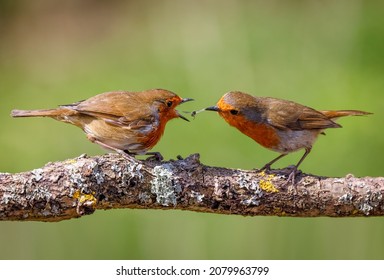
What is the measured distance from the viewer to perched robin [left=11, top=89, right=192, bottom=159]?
7.43 meters

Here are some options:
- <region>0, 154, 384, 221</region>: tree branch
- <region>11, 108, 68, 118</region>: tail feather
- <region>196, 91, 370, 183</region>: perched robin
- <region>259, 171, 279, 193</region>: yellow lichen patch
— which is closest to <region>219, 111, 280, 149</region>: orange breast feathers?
<region>196, 91, 370, 183</region>: perched robin

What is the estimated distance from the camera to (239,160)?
445 inches

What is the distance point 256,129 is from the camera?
→ 25.8ft

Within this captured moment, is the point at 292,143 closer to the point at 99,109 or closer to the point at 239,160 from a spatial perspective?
the point at 99,109

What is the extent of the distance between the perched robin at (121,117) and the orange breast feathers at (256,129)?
0.57 m

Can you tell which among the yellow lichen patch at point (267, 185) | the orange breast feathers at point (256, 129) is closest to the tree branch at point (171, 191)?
the yellow lichen patch at point (267, 185)

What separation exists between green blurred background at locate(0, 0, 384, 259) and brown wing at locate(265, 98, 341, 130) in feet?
6.90

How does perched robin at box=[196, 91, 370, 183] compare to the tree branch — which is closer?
the tree branch

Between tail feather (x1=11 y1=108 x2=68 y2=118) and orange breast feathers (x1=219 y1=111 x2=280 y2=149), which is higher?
tail feather (x1=11 y1=108 x2=68 y2=118)

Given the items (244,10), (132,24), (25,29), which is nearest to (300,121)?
(244,10)

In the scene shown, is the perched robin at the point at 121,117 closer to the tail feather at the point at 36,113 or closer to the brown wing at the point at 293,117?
the tail feather at the point at 36,113

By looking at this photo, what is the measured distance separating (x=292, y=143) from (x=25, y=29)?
1046 cm

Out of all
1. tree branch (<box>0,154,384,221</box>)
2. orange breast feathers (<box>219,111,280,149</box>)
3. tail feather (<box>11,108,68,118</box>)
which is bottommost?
tree branch (<box>0,154,384,221</box>)

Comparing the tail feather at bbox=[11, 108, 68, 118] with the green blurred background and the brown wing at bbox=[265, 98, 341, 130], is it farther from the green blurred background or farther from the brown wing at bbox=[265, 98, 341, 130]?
the green blurred background
